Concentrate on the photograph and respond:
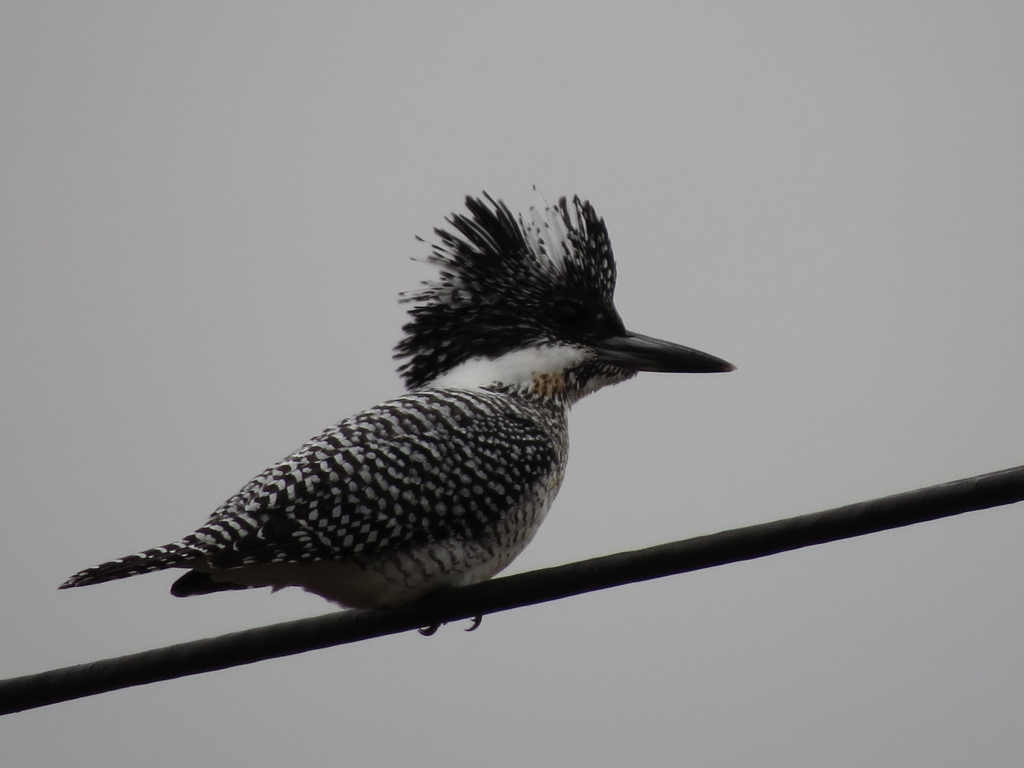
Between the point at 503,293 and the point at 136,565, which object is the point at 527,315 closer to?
the point at 503,293

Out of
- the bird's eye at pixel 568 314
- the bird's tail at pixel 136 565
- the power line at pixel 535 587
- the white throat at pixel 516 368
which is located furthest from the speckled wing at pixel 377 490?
the bird's eye at pixel 568 314

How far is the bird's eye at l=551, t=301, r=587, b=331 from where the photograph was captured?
4.82 meters

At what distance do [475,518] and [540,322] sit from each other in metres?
1.25

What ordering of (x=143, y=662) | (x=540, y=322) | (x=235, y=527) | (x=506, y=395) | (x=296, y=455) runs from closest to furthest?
1. (x=143, y=662)
2. (x=235, y=527)
3. (x=296, y=455)
4. (x=506, y=395)
5. (x=540, y=322)

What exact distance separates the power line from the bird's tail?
258 mm

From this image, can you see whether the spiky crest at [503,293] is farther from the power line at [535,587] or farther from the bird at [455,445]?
the power line at [535,587]

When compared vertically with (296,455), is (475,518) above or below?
below

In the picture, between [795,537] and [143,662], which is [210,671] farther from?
[795,537]

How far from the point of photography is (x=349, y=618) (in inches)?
124

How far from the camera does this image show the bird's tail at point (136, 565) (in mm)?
3182

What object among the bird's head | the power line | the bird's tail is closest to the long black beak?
the bird's head

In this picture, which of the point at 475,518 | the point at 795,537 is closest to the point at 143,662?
the point at 475,518

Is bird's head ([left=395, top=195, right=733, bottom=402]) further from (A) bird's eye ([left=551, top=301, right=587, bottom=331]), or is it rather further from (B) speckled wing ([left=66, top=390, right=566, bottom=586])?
(B) speckled wing ([left=66, top=390, right=566, bottom=586])

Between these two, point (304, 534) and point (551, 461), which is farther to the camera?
point (551, 461)
